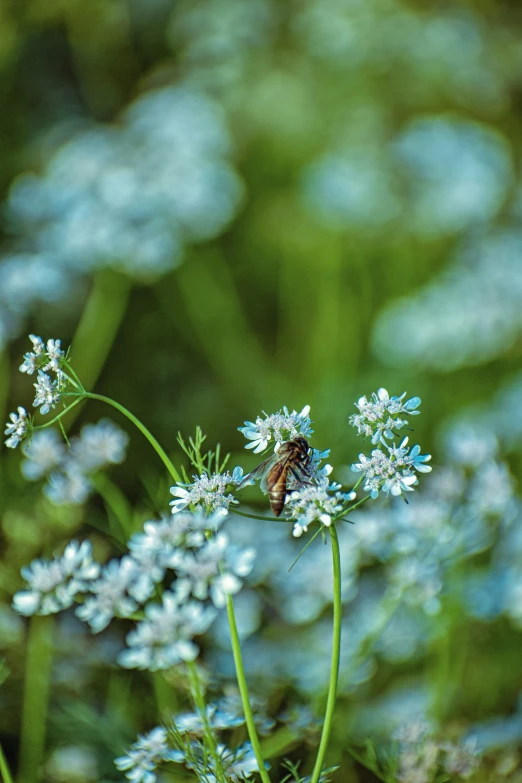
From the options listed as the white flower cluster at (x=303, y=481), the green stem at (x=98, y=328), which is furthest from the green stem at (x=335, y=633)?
the green stem at (x=98, y=328)

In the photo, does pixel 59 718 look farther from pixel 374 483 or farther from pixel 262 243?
pixel 262 243

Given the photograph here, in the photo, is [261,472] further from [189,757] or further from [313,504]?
[189,757]

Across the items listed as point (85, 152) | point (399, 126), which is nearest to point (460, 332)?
point (85, 152)

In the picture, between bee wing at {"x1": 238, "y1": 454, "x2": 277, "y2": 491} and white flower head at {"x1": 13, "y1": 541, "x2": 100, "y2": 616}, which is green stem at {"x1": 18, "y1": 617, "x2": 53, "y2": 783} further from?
bee wing at {"x1": 238, "y1": 454, "x2": 277, "y2": 491}

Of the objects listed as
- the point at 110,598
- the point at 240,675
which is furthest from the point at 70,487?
the point at 240,675

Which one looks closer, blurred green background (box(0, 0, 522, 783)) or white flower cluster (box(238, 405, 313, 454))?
white flower cluster (box(238, 405, 313, 454))

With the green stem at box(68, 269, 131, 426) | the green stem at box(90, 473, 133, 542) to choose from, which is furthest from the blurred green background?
the green stem at box(90, 473, 133, 542)
